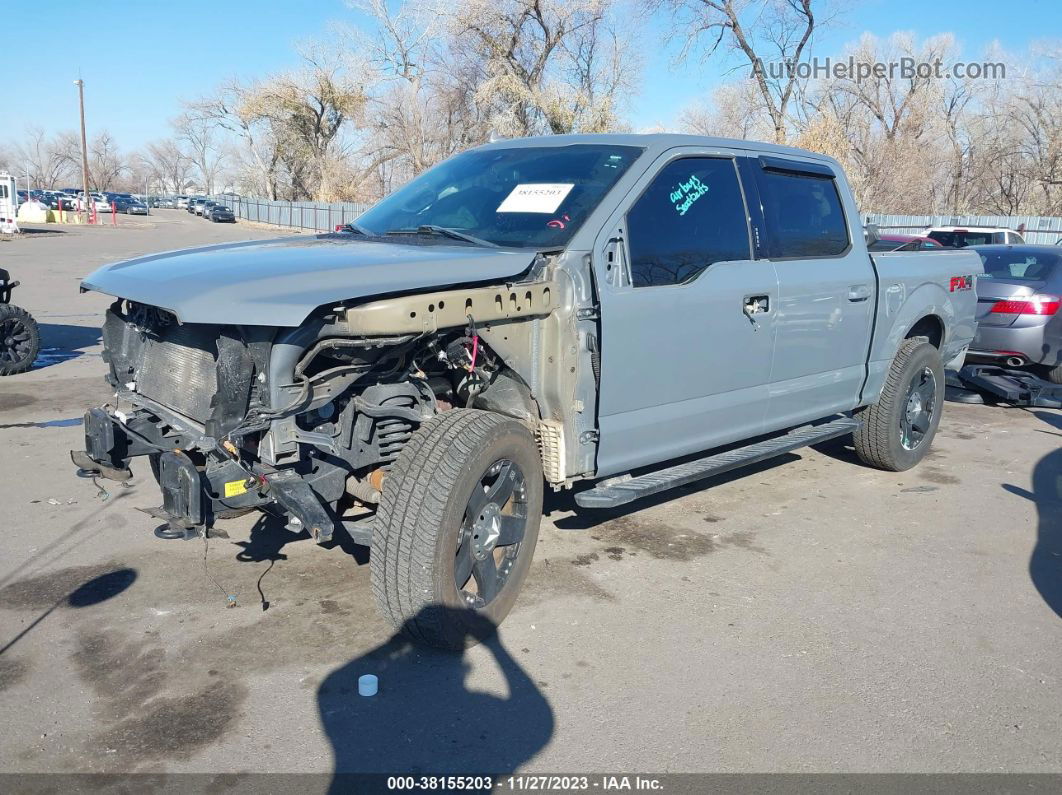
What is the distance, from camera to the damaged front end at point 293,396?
10.6 ft

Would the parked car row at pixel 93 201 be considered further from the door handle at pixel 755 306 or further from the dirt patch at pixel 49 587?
the door handle at pixel 755 306

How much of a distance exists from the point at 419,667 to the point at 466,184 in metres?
2.51

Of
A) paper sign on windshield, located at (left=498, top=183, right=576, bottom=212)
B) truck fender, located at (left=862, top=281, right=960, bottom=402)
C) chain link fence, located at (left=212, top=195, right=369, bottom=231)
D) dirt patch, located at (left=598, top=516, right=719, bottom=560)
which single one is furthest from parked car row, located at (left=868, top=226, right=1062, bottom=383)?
chain link fence, located at (left=212, top=195, right=369, bottom=231)

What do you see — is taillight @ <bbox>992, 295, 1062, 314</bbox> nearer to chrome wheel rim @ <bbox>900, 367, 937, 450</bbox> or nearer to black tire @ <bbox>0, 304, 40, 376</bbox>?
chrome wheel rim @ <bbox>900, 367, 937, 450</bbox>

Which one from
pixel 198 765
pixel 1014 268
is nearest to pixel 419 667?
pixel 198 765

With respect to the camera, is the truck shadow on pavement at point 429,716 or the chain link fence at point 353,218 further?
the chain link fence at point 353,218

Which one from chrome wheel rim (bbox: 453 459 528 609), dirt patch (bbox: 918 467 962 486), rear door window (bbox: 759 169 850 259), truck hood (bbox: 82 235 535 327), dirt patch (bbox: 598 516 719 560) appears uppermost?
rear door window (bbox: 759 169 850 259)

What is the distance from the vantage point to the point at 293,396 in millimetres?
3240

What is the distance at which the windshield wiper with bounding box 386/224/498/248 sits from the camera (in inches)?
163

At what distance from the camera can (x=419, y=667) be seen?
3.60 meters

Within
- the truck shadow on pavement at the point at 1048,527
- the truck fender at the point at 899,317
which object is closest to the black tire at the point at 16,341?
the truck fender at the point at 899,317

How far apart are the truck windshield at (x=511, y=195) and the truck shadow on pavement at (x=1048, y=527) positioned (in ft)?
9.83

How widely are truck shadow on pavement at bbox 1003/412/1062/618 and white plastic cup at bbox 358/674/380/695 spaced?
3187mm

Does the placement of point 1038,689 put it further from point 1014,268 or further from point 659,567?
point 1014,268
